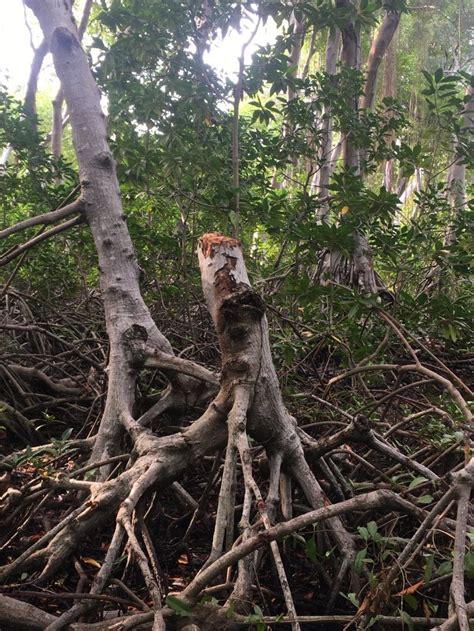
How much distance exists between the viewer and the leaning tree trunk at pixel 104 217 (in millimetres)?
2008

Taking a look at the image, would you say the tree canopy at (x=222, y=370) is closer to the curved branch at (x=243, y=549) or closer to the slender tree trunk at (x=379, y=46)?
the curved branch at (x=243, y=549)

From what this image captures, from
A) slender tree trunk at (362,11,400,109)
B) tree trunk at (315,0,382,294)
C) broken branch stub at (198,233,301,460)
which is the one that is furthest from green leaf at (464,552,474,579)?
slender tree trunk at (362,11,400,109)

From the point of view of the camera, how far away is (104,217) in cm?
230

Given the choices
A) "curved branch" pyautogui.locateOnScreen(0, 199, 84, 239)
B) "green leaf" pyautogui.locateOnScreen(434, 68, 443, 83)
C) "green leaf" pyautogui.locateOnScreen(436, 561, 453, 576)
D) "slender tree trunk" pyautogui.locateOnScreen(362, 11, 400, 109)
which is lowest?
"green leaf" pyautogui.locateOnScreen(436, 561, 453, 576)

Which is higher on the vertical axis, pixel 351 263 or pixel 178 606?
pixel 351 263

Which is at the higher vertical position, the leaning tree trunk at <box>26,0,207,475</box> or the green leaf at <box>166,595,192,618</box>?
the leaning tree trunk at <box>26,0,207,475</box>

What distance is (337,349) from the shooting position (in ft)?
9.62

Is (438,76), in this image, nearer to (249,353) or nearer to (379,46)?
(249,353)

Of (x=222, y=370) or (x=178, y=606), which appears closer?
(x=178, y=606)

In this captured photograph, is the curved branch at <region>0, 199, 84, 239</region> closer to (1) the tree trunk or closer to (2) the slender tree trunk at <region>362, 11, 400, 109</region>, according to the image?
(1) the tree trunk

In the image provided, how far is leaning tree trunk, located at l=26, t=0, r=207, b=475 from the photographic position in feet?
6.59

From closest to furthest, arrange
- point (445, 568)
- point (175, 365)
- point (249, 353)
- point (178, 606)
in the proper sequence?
point (178, 606) → point (445, 568) → point (249, 353) → point (175, 365)

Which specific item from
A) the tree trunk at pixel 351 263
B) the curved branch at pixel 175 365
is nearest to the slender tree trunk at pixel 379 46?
the tree trunk at pixel 351 263

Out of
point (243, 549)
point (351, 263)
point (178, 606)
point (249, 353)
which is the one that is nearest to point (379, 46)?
point (351, 263)
